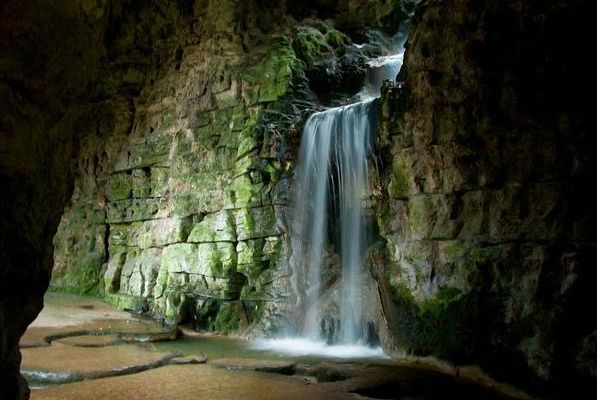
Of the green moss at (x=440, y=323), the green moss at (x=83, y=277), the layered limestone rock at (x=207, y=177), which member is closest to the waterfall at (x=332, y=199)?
the layered limestone rock at (x=207, y=177)

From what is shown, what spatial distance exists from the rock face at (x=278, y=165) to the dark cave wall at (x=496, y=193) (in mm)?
21

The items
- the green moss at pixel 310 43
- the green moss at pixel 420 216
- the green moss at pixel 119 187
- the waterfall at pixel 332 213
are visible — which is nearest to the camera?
the green moss at pixel 420 216

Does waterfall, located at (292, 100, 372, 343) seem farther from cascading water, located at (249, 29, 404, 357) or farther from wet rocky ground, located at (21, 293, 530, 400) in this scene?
wet rocky ground, located at (21, 293, 530, 400)

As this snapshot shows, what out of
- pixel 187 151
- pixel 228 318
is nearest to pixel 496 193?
pixel 228 318

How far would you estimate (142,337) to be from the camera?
7.50 meters

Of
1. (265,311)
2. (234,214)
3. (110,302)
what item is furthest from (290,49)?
(110,302)

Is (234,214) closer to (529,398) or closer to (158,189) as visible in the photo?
(158,189)

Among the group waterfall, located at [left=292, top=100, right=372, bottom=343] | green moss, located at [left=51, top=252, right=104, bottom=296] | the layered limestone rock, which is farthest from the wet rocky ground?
green moss, located at [left=51, top=252, right=104, bottom=296]

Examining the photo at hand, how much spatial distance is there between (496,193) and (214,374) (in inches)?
140

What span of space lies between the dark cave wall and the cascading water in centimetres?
114

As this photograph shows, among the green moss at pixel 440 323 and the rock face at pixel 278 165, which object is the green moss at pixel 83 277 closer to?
the rock face at pixel 278 165

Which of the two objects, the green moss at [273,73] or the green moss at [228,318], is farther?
the green moss at [273,73]

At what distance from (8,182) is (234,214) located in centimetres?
719

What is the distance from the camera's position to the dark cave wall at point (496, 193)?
4.87 metres
